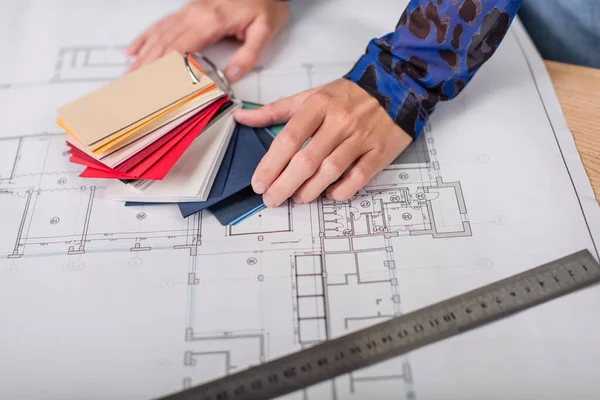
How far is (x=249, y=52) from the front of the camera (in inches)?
53.7

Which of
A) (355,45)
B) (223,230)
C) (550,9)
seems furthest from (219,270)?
(550,9)

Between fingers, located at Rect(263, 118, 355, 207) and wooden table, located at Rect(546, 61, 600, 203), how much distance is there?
18.9 inches

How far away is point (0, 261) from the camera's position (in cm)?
106

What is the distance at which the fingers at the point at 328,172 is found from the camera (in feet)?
3.57

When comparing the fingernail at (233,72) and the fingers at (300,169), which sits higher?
the fingernail at (233,72)

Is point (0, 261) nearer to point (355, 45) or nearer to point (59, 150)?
point (59, 150)

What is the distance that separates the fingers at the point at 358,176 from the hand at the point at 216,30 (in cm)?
43

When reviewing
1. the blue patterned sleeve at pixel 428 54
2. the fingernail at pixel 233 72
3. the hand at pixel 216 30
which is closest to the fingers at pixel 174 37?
the hand at pixel 216 30

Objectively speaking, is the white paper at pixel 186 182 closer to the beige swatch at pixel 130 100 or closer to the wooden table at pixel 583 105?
the beige swatch at pixel 130 100

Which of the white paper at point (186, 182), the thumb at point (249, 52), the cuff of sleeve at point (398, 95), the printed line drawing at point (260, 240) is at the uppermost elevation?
the thumb at point (249, 52)

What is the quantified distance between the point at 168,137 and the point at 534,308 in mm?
→ 729

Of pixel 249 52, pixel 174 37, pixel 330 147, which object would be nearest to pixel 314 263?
pixel 330 147

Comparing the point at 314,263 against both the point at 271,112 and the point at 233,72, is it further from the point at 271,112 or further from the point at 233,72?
the point at 233,72

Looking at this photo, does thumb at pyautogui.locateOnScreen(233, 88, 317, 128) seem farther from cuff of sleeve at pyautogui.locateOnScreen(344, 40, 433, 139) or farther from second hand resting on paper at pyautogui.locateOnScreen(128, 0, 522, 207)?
cuff of sleeve at pyautogui.locateOnScreen(344, 40, 433, 139)
